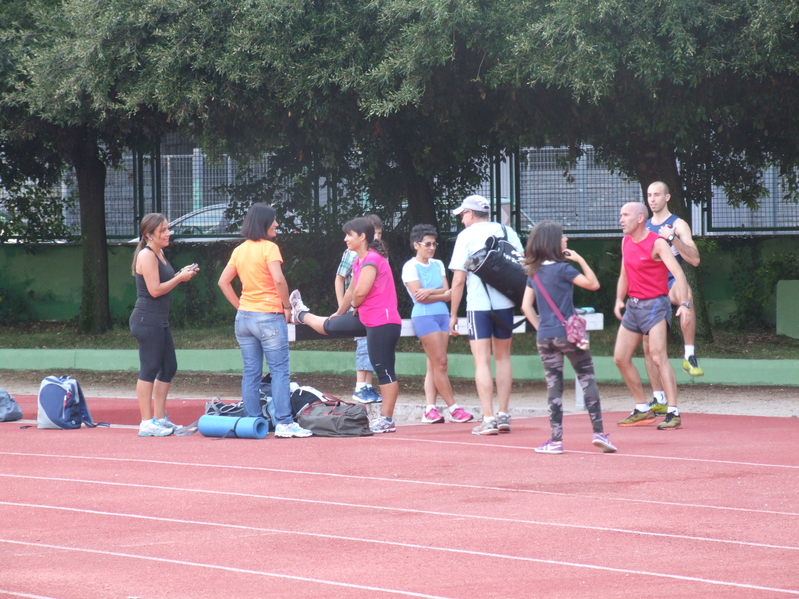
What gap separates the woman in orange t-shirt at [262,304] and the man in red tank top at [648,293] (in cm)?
297

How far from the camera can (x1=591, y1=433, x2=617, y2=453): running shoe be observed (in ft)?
26.4

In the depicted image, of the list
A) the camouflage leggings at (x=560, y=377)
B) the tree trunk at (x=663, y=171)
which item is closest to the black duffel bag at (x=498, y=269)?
the camouflage leggings at (x=560, y=377)

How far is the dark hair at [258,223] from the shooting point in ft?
30.1

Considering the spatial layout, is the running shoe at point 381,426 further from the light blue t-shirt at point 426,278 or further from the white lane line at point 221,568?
the white lane line at point 221,568

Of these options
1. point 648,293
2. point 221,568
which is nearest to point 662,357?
point 648,293

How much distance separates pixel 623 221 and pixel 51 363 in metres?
9.72

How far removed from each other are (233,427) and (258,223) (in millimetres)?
1815

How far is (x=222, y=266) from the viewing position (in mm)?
21906

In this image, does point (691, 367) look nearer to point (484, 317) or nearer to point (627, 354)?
point (627, 354)

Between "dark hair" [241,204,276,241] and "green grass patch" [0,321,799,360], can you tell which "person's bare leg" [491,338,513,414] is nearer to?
"dark hair" [241,204,276,241]

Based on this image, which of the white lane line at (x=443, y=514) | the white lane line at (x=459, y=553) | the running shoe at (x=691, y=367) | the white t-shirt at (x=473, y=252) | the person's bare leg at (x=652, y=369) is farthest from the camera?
the running shoe at (x=691, y=367)

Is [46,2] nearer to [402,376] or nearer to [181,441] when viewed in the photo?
[402,376]

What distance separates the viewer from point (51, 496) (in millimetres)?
6930

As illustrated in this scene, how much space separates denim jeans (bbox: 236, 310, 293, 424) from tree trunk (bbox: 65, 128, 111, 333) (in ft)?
37.5
